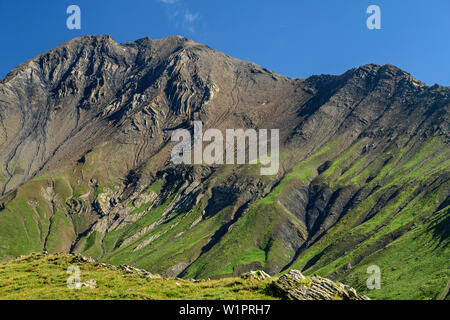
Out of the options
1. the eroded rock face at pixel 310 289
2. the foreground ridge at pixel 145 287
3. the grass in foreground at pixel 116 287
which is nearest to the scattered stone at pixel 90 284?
the foreground ridge at pixel 145 287

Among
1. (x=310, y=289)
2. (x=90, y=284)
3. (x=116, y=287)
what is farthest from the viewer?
(x=90, y=284)

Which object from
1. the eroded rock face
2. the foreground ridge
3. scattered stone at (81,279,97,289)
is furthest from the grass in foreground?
the eroded rock face

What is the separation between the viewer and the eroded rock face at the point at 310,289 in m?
34.6

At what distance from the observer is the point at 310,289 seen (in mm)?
35188

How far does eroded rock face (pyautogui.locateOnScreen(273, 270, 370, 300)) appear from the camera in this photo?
3462 cm

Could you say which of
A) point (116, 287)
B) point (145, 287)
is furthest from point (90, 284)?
point (145, 287)

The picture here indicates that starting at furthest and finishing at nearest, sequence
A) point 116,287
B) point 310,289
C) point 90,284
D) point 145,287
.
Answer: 1. point 90,284
2. point 116,287
3. point 145,287
4. point 310,289

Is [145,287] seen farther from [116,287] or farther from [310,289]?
[310,289]

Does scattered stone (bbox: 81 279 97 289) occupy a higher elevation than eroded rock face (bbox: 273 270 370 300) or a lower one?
higher

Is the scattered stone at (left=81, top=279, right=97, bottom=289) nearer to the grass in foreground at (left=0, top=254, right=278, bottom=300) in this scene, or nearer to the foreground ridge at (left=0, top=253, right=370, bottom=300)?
the foreground ridge at (left=0, top=253, right=370, bottom=300)

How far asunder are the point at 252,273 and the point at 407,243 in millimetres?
146817

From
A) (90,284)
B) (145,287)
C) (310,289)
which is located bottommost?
(310,289)

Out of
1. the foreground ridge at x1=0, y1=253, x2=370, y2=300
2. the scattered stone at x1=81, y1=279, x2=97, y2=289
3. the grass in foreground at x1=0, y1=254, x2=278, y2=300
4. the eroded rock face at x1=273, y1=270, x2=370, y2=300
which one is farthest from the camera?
the scattered stone at x1=81, y1=279, x2=97, y2=289
